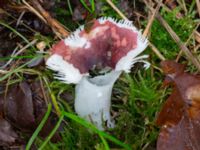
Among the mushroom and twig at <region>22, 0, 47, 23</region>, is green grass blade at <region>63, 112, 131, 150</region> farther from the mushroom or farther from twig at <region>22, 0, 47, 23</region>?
twig at <region>22, 0, 47, 23</region>

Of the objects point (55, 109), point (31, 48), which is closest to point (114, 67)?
point (55, 109)

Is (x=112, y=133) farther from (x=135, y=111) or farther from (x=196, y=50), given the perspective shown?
(x=196, y=50)

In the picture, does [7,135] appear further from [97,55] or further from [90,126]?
[97,55]

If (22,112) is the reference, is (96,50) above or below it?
above

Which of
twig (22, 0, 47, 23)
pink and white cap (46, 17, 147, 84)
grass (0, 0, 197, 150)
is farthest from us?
twig (22, 0, 47, 23)

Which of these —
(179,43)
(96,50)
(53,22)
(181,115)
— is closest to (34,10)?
(53,22)

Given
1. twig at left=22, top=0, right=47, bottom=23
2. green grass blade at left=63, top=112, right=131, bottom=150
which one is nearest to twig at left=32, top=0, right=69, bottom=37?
twig at left=22, top=0, right=47, bottom=23

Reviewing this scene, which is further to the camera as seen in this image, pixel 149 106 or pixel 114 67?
pixel 149 106
